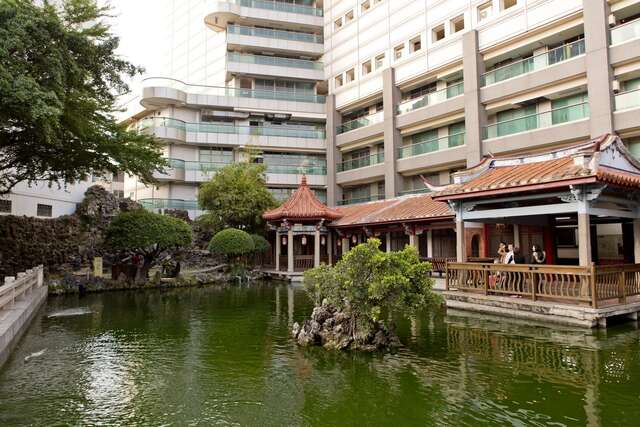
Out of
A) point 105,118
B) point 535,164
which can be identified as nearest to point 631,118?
point 535,164

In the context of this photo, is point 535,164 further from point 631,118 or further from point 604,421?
point 604,421

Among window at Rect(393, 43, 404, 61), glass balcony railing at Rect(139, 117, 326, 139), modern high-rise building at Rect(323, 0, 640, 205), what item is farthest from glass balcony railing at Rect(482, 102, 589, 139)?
glass balcony railing at Rect(139, 117, 326, 139)

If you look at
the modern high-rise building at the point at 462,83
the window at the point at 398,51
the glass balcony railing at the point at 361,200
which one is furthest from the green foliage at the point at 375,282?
the window at the point at 398,51

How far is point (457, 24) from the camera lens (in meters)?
26.8

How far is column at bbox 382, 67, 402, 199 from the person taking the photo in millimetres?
29156

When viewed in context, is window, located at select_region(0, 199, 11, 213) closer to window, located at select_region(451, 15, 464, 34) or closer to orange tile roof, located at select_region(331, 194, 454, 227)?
orange tile roof, located at select_region(331, 194, 454, 227)

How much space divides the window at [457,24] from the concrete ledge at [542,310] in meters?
18.3

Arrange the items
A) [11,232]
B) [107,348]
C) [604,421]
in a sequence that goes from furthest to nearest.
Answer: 1. [11,232]
2. [107,348]
3. [604,421]

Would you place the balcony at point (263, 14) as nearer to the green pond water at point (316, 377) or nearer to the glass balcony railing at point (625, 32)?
the glass balcony railing at point (625, 32)

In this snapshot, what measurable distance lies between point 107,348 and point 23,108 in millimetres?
6854

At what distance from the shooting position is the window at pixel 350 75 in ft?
112

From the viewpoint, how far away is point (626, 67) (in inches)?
738

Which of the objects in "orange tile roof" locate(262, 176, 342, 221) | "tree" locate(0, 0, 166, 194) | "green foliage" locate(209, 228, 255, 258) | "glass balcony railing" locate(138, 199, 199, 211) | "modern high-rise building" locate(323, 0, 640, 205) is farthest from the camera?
"glass balcony railing" locate(138, 199, 199, 211)

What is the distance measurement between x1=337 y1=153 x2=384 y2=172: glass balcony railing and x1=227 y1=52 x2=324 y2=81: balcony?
7904 mm
